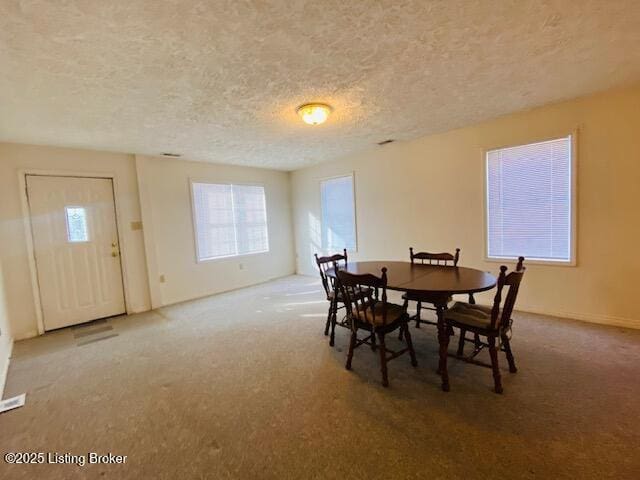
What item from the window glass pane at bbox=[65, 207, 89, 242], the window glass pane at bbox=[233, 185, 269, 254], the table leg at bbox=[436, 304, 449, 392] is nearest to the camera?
the table leg at bbox=[436, 304, 449, 392]

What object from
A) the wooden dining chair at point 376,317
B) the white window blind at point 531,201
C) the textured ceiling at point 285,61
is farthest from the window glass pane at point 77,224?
the white window blind at point 531,201

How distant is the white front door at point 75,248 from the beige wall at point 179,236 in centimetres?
46

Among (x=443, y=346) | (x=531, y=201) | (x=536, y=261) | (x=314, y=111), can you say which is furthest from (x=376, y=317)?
(x=531, y=201)

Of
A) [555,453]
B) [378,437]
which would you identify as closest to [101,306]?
[378,437]

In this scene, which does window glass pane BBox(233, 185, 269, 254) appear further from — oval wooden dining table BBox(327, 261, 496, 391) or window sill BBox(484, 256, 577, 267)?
window sill BBox(484, 256, 577, 267)

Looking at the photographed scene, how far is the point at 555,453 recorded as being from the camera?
151 cm

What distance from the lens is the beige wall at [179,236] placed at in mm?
4430

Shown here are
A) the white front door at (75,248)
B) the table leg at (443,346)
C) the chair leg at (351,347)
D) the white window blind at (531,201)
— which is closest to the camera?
the table leg at (443,346)

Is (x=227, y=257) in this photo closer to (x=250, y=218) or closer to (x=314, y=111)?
(x=250, y=218)

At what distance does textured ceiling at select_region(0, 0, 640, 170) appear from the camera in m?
1.57

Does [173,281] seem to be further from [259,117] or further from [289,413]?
[289,413]

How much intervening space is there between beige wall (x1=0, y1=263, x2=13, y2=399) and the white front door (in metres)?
0.35

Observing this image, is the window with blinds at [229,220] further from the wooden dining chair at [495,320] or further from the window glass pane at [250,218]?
the wooden dining chair at [495,320]

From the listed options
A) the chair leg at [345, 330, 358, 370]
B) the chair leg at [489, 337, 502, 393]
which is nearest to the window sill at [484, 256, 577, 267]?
the chair leg at [489, 337, 502, 393]
